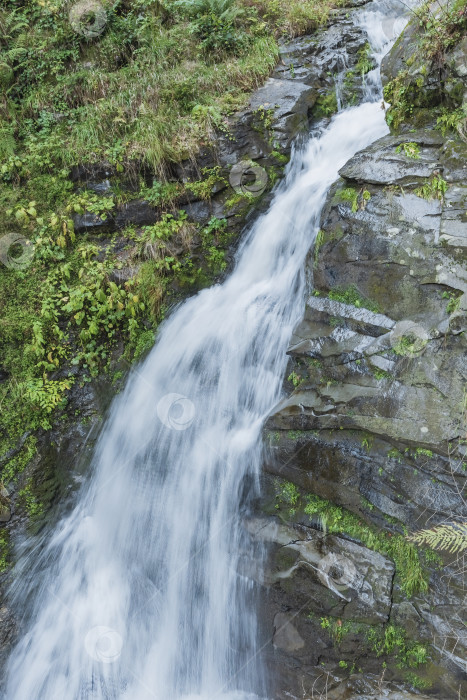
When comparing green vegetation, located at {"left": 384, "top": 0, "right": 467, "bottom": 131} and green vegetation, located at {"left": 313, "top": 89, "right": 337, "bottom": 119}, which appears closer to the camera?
green vegetation, located at {"left": 384, "top": 0, "right": 467, "bottom": 131}

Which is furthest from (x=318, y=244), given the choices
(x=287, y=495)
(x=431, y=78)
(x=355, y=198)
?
(x=287, y=495)

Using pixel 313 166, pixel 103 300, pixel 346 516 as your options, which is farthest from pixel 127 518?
pixel 313 166

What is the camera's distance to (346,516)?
3.96m

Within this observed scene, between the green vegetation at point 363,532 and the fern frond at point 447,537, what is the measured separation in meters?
0.17

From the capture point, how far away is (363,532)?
12.6 ft

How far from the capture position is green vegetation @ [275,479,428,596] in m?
3.58

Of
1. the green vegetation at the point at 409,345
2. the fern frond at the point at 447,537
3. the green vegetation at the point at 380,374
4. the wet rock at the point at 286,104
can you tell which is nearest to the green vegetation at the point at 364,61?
the wet rock at the point at 286,104

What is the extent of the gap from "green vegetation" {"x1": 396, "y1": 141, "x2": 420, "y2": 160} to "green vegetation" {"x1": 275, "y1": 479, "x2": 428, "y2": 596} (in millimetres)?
3606

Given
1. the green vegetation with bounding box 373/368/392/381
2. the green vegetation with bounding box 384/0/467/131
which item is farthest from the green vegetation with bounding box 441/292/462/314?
the green vegetation with bounding box 384/0/467/131

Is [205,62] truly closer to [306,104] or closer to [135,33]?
[135,33]

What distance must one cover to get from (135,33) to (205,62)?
154 centimetres

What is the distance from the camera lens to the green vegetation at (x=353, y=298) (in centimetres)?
432

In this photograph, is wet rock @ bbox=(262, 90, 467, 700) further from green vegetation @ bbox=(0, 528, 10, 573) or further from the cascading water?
green vegetation @ bbox=(0, 528, 10, 573)

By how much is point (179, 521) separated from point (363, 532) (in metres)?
1.92
